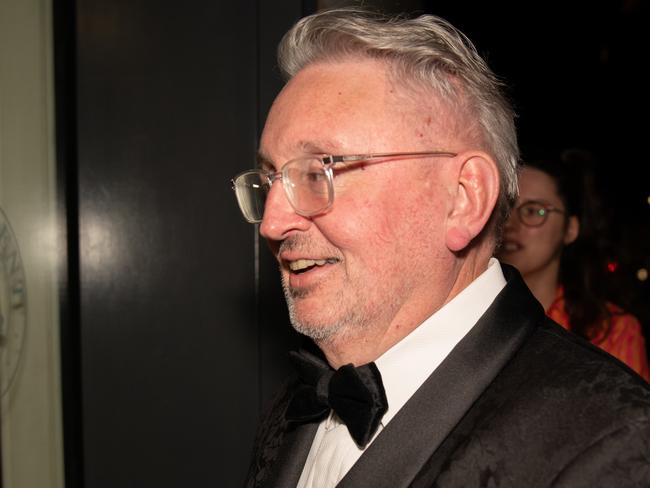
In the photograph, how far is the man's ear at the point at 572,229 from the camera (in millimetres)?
2492

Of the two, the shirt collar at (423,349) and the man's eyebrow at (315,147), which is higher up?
the man's eyebrow at (315,147)

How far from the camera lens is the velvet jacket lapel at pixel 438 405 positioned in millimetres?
947

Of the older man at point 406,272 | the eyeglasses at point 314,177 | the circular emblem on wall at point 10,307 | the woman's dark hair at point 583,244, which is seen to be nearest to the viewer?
the older man at point 406,272

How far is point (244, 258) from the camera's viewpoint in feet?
6.32

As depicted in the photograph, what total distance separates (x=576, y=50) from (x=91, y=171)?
4.09 metres

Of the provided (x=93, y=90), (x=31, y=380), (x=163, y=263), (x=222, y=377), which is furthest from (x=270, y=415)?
(x=93, y=90)

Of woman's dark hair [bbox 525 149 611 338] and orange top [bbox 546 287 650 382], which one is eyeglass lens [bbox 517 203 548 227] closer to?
woman's dark hair [bbox 525 149 611 338]

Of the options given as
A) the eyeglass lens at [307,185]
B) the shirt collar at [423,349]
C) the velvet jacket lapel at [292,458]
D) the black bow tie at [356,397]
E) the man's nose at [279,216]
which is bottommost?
the velvet jacket lapel at [292,458]

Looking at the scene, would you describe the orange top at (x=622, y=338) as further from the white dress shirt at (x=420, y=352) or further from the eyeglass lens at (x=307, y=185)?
the eyeglass lens at (x=307, y=185)

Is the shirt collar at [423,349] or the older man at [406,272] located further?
the shirt collar at [423,349]

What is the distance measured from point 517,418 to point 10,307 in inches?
56.0

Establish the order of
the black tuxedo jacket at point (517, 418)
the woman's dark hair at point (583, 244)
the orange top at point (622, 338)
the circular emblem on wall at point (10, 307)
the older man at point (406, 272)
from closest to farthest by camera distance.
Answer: the black tuxedo jacket at point (517, 418), the older man at point (406, 272), the circular emblem on wall at point (10, 307), the orange top at point (622, 338), the woman's dark hair at point (583, 244)

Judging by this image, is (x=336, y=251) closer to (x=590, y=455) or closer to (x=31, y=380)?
(x=590, y=455)

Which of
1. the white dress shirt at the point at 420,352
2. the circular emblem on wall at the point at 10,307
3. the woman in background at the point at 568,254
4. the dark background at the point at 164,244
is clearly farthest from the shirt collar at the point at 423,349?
the woman in background at the point at 568,254
